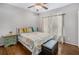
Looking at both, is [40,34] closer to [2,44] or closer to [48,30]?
[48,30]

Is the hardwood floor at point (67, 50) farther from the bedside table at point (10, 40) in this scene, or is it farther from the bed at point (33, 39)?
the bedside table at point (10, 40)

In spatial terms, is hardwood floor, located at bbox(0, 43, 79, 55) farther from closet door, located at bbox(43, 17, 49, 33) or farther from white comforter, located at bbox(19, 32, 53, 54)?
closet door, located at bbox(43, 17, 49, 33)

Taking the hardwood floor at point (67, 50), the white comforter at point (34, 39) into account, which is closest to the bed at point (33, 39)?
the white comforter at point (34, 39)

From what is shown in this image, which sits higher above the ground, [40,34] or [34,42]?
[40,34]

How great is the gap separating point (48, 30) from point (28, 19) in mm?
367

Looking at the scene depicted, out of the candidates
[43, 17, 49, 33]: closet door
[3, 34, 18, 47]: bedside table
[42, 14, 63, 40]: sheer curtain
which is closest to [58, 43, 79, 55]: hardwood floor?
[42, 14, 63, 40]: sheer curtain

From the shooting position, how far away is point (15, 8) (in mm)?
1349

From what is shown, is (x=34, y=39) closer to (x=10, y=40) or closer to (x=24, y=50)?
(x=24, y=50)

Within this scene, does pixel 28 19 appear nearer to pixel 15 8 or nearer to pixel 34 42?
pixel 15 8

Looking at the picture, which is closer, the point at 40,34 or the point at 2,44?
the point at 2,44

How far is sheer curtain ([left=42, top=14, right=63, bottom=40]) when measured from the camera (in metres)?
1.36

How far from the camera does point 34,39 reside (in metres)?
1.33
